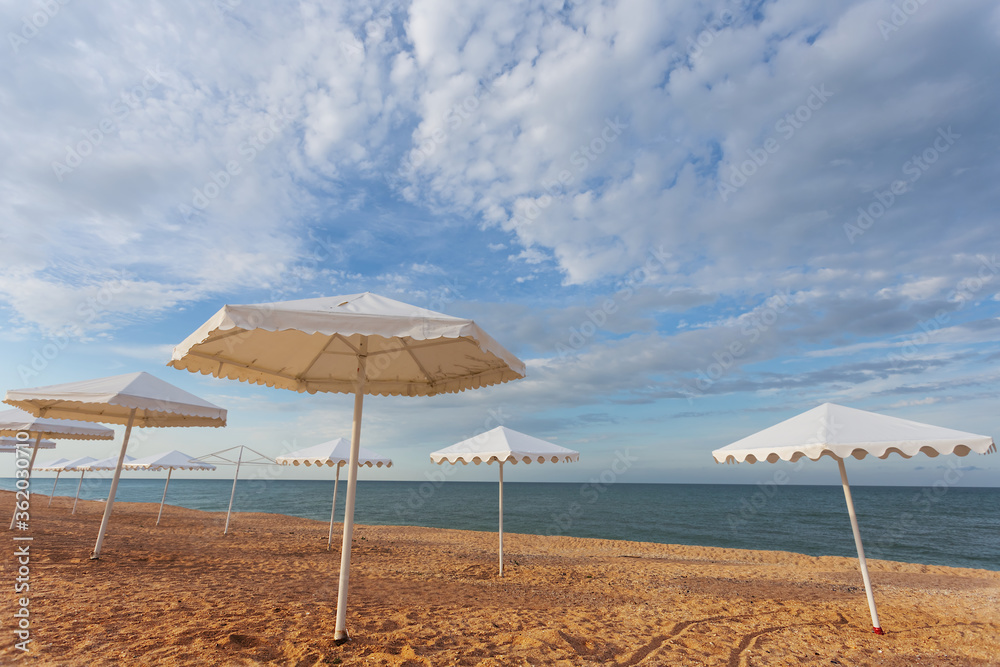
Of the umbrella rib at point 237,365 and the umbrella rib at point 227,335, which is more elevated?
the umbrella rib at point 227,335

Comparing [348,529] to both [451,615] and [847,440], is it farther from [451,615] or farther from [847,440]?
[847,440]

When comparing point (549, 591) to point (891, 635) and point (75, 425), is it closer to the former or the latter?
point (891, 635)

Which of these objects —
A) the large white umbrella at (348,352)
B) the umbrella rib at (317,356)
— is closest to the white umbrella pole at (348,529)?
the large white umbrella at (348,352)

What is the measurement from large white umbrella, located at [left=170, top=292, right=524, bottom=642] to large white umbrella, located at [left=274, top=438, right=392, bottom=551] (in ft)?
22.4

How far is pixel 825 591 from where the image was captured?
7953 mm

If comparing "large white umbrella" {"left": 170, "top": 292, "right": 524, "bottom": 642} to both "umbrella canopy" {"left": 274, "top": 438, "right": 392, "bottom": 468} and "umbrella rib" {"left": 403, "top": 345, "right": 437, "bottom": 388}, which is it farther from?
"umbrella canopy" {"left": 274, "top": 438, "right": 392, "bottom": 468}

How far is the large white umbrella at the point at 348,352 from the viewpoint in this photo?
3025 millimetres

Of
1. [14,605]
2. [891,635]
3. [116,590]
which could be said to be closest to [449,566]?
[116,590]

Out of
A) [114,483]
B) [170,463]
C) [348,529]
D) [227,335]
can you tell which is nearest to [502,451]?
[348,529]

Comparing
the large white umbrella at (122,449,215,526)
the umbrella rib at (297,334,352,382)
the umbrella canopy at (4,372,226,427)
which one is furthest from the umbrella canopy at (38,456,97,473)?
the umbrella rib at (297,334,352,382)

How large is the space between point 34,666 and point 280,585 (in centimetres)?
366

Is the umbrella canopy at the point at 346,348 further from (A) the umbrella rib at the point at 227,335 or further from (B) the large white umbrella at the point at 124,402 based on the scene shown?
(B) the large white umbrella at the point at 124,402

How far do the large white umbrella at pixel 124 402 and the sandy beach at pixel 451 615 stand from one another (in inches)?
78.2

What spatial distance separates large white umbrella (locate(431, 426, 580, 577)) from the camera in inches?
310
